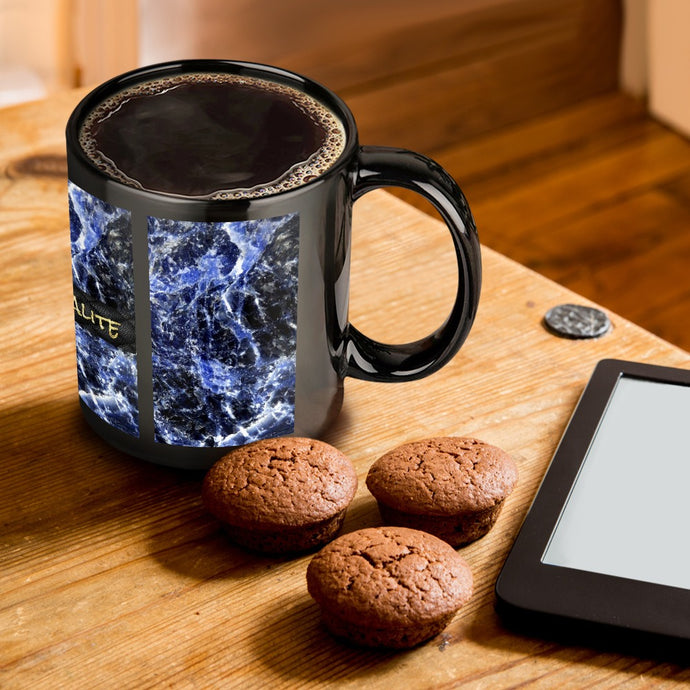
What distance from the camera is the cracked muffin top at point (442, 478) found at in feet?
1.90

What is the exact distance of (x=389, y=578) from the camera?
1.72ft

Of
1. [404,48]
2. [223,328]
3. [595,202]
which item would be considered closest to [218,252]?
[223,328]

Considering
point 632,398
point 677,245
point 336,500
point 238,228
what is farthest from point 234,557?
point 677,245

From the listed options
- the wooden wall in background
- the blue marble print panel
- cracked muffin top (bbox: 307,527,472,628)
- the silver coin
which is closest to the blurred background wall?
the wooden wall in background

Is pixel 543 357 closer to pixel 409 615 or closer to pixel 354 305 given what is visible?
pixel 354 305

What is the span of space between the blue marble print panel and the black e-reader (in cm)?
17

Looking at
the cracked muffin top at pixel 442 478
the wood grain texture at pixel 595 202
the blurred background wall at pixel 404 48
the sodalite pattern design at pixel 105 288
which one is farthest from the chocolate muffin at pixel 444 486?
the blurred background wall at pixel 404 48

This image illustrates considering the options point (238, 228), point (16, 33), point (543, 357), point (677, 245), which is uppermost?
point (238, 228)

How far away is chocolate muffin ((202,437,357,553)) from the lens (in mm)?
571

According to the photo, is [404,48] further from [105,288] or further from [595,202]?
[105,288]

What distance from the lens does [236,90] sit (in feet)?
2.17

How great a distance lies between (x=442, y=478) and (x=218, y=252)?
0.17 metres

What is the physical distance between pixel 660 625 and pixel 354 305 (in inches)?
15.0

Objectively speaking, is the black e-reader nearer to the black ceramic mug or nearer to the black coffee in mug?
the black ceramic mug
